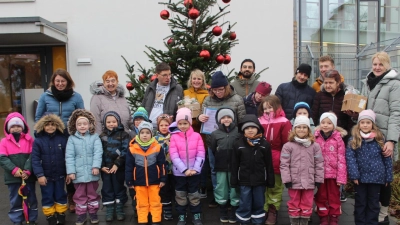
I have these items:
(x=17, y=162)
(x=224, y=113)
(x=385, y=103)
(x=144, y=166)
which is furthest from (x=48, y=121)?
(x=385, y=103)

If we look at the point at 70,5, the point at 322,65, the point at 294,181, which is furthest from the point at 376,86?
the point at 70,5

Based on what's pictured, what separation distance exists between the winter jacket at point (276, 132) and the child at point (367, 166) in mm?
812

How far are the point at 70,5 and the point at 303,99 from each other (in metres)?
7.33

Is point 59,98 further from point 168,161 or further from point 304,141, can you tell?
point 304,141

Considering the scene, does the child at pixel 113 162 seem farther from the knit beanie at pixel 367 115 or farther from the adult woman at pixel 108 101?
the knit beanie at pixel 367 115

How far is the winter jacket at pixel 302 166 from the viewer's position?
15.0ft

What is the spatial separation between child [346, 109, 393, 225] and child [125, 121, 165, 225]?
8.04 feet

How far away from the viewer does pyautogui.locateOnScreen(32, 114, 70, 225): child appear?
4883 millimetres

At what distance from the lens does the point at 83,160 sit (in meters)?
4.97

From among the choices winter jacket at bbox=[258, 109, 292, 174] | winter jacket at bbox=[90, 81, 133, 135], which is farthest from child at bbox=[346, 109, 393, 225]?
winter jacket at bbox=[90, 81, 133, 135]

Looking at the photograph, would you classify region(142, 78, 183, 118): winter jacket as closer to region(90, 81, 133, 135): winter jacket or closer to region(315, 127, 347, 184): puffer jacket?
region(90, 81, 133, 135): winter jacket

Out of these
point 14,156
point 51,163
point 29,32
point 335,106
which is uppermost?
point 29,32

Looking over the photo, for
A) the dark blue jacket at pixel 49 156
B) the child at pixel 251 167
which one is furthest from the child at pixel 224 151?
the dark blue jacket at pixel 49 156

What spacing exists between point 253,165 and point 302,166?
603 millimetres
